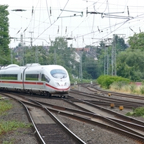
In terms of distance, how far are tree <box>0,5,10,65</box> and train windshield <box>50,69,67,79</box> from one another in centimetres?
3917

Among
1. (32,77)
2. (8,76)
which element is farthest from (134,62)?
(32,77)

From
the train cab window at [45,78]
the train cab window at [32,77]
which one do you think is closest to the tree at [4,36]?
the train cab window at [32,77]

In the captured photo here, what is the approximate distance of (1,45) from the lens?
69.2 metres

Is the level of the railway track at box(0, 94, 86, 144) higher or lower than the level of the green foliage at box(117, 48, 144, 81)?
lower

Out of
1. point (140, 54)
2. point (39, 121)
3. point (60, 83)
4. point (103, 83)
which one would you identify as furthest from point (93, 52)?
point (39, 121)

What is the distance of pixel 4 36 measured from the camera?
68.8 metres

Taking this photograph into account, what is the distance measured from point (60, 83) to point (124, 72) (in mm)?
44018

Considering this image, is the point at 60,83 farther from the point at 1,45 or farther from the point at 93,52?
the point at 93,52

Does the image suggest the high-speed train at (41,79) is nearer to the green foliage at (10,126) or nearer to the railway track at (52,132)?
the railway track at (52,132)

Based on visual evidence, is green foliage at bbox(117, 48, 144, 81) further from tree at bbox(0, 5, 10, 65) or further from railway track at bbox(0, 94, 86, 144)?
railway track at bbox(0, 94, 86, 144)

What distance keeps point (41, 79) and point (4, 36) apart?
39.6 metres

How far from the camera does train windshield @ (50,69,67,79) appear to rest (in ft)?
97.2

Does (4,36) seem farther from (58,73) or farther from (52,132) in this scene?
(52,132)

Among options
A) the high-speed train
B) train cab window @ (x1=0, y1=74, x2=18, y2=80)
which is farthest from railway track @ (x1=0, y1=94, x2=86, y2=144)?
train cab window @ (x1=0, y1=74, x2=18, y2=80)
